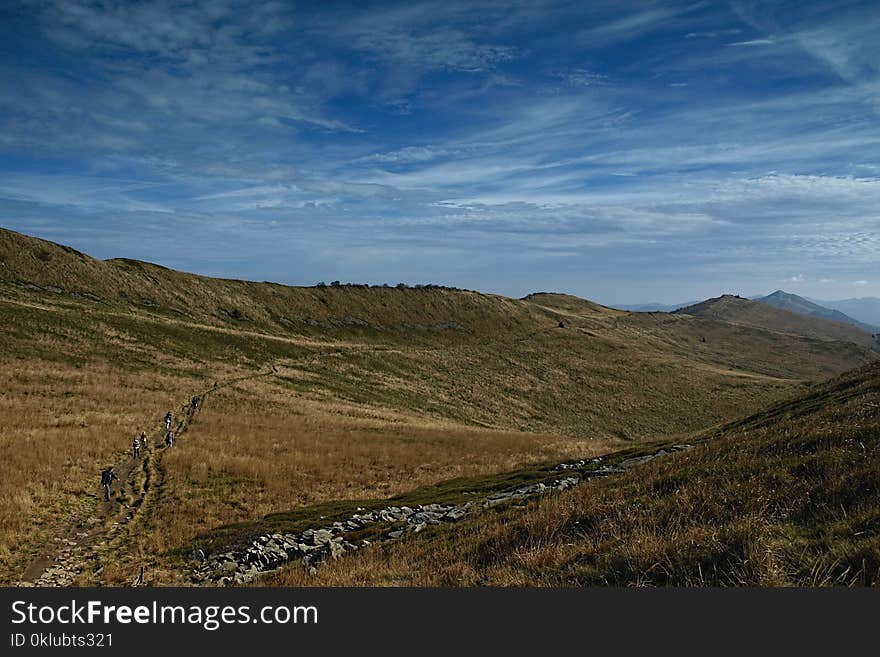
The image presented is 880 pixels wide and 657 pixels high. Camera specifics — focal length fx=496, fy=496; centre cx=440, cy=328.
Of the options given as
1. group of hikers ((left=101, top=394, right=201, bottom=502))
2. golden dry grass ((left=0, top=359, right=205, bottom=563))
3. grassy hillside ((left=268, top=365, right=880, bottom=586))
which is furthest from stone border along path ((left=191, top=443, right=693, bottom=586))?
group of hikers ((left=101, top=394, right=201, bottom=502))

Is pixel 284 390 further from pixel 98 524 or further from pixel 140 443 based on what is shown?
pixel 98 524

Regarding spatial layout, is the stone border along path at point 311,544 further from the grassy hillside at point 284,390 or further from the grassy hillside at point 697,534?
the grassy hillside at point 284,390

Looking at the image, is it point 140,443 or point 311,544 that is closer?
point 311,544

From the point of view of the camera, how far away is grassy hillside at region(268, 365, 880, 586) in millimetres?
6312

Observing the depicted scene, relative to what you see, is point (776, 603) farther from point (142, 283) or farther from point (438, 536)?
point (142, 283)

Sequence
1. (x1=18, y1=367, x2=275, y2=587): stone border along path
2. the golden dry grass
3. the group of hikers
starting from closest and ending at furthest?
(x1=18, y1=367, x2=275, y2=587): stone border along path, the golden dry grass, the group of hikers

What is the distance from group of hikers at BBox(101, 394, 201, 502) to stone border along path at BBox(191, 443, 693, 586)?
807 cm

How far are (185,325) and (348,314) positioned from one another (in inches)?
1656

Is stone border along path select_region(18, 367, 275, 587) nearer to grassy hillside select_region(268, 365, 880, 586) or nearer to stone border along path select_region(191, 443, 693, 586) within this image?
stone border along path select_region(191, 443, 693, 586)

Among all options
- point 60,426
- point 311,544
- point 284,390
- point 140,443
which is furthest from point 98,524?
point 284,390

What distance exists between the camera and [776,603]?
527 centimetres

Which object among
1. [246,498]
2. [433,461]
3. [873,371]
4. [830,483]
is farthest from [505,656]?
[873,371]

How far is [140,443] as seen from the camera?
28.3 meters

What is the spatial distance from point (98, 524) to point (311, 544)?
883 cm
